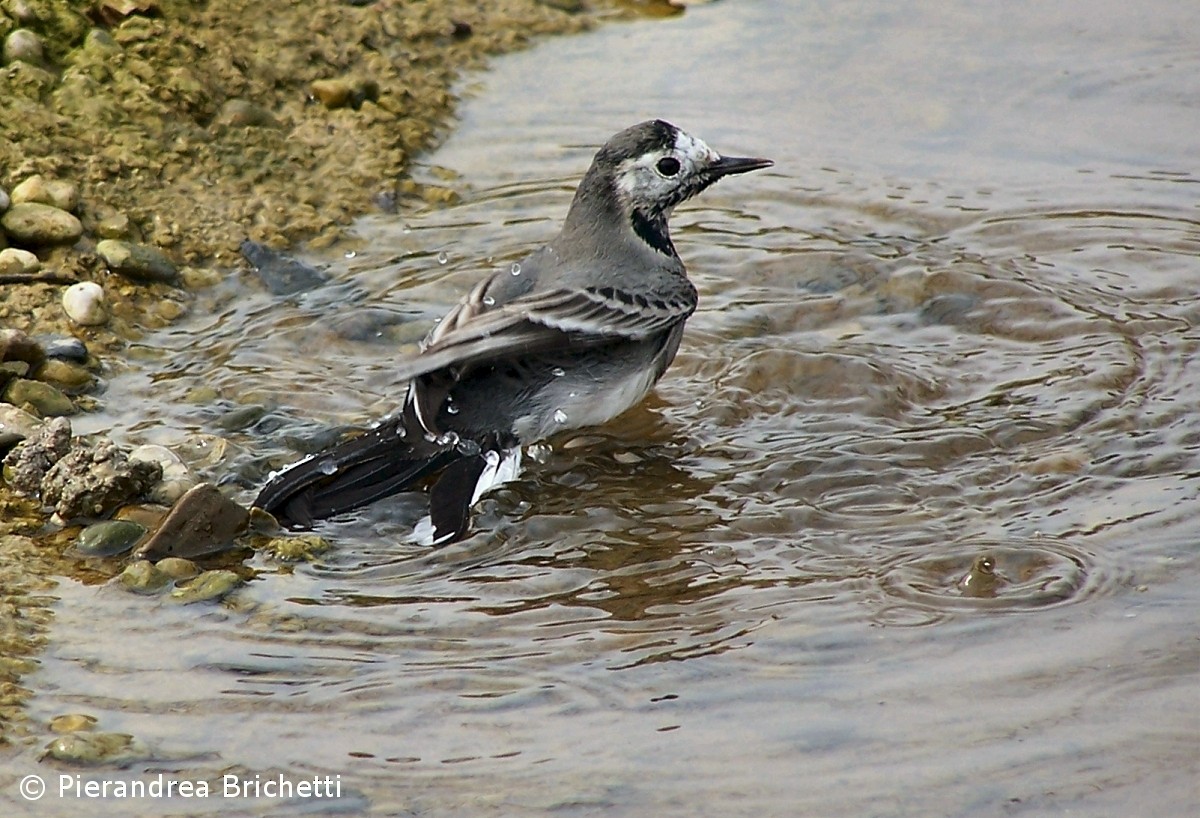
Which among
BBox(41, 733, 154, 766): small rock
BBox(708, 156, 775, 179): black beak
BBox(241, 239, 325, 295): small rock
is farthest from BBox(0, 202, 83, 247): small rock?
BBox(41, 733, 154, 766): small rock

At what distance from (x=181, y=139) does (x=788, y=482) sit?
383 cm

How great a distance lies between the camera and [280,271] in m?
7.43

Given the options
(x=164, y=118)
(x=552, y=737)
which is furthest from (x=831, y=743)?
(x=164, y=118)

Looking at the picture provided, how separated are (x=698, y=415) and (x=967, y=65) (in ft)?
11.9

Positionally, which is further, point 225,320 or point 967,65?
point 967,65

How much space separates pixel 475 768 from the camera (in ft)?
13.1

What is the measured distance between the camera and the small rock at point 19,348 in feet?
20.5

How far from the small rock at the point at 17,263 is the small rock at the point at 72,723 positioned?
3.19 metres

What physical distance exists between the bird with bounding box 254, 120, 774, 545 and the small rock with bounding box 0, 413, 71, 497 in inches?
28.6

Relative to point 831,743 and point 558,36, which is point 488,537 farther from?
point 558,36

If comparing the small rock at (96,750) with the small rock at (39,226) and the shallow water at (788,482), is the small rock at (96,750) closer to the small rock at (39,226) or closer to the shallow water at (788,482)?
the shallow water at (788,482)

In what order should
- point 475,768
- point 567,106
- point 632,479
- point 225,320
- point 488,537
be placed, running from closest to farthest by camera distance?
point 475,768
point 488,537
point 632,479
point 225,320
point 567,106

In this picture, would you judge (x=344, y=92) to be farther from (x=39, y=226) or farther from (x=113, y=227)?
(x=39, y=226)

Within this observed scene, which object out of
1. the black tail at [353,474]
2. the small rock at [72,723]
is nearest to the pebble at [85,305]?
the black tail at [353,474]
